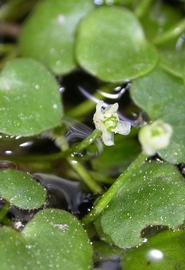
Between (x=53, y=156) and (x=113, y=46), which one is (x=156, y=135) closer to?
(x=53, y=156)

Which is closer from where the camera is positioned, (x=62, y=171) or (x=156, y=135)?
(x=156, y=135)

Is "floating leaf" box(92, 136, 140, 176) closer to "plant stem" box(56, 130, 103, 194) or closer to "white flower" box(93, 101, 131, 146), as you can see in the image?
"plant stem" box(56, 130, 103, 194)

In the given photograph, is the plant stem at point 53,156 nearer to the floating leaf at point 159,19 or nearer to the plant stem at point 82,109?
the plant stem at point 82,109

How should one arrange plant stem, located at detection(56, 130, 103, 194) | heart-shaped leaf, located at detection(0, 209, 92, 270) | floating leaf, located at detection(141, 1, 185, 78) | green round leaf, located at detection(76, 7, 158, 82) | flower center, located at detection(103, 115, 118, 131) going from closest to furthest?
heart-shaped leaf, located at detection(0, 209, 92, 270) < flower center, located at detection(103, 115, 118, 131) < plant stem, located at detection(56, 130, 103, 194) < green round leaf, located at detection(76, 7, 158, 82) < floating leaf, located at detection(141, 1, 185, 78)

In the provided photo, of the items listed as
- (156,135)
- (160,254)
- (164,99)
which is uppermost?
(156,135)

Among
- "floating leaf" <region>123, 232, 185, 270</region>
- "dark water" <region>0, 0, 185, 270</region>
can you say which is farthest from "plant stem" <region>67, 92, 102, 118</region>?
"floating leaf" <region>123, 232, 185, 270</region>

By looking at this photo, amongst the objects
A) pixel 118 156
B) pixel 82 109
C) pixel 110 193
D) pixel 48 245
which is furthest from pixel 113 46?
pixel 48 245

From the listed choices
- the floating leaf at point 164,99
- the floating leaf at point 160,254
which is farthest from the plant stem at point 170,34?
the floating leaf at point 160,254
